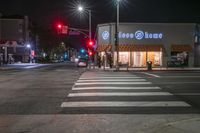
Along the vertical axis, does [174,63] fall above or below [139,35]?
below

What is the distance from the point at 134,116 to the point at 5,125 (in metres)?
3.59

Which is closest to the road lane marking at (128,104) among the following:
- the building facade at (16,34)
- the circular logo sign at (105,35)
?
the circular logo sign at (105,35)

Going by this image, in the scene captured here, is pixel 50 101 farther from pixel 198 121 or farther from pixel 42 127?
pixel 198 121

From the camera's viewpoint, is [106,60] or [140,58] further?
[140,58]

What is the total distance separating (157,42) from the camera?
59688 millimetres

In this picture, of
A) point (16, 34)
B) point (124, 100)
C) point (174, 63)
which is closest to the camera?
point (124, 100)

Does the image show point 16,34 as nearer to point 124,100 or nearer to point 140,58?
point 140,58

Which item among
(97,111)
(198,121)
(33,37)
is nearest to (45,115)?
(97,111)

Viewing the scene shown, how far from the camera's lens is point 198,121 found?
434 inches

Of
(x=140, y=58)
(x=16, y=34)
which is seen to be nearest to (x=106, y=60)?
(x=140, y=58)

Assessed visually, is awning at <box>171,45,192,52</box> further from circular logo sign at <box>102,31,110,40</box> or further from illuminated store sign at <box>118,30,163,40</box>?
circular logo sign at <box>102,31,110,40</box>

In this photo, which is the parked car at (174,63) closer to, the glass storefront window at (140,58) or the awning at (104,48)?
the glass storefront window at (140,58)

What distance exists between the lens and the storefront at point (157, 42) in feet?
195

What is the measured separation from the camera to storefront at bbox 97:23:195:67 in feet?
195
